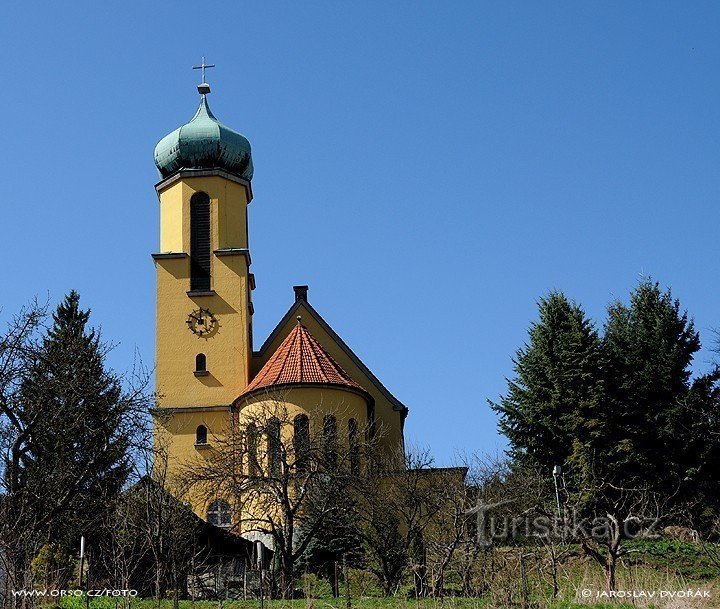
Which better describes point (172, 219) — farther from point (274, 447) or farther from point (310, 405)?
point (274, 447)

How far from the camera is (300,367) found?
1567 inches

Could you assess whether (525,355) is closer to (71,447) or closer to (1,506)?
(71,447)

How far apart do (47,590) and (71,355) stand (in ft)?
16.2

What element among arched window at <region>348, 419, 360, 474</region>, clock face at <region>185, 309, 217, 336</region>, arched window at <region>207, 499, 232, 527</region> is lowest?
arched window at <region>207, 499, 232, 527</region>

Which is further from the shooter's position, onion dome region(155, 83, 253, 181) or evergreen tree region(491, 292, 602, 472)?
onion dome region(155, 83, 253, 181)

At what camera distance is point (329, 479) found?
33.5 m

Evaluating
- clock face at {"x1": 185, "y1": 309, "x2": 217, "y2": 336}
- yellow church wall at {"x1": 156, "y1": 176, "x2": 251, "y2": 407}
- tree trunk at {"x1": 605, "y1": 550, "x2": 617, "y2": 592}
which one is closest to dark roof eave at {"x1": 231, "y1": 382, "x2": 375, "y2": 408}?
yellow church wall at {"x1": 156, "y1": 176, "x2": 251, "y2": 407}

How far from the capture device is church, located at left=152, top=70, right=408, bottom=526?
131 feet

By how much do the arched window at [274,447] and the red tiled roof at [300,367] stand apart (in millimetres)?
4699

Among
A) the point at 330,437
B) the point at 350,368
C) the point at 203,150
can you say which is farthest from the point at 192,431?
the point at 203,150

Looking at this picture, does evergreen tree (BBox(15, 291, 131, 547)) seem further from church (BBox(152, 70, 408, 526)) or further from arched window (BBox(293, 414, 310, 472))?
church (BBox(152, 70, 408, 526))

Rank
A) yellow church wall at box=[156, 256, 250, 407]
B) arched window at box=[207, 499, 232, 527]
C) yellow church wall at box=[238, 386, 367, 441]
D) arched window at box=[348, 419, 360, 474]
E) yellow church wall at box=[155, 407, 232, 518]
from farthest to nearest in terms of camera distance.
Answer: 1. yellow church wall at box=[156, 256, 250, 407]
2. yellow church wall at box=[155, 407, 232, 518]
3. yellow church wall at box=[238, 386, 367, 441]
4. arched window at box=[207, 499, 232, 527]
5. arched window at box=[348, 419, 360, 474]

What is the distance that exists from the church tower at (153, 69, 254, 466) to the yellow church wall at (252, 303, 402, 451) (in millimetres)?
1059

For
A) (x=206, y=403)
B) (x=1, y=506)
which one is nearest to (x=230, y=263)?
(x=206, y=403)
